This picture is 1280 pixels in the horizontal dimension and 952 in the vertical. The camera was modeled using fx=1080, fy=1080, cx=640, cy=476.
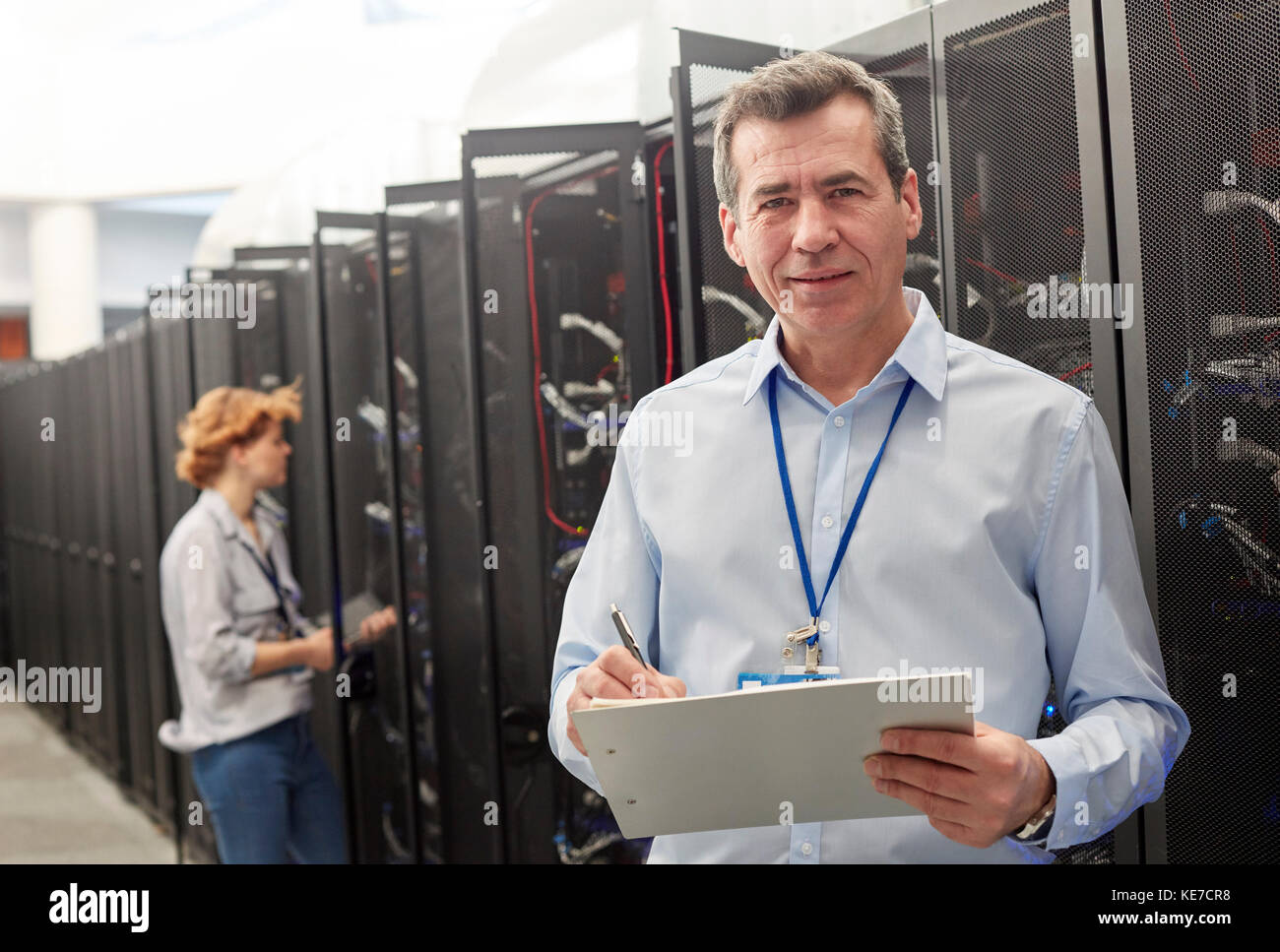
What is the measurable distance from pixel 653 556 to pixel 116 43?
30.6ft

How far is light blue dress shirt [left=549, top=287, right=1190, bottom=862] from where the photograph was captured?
4.26 ft

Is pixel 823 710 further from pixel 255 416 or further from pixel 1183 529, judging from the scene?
pixel 255 416

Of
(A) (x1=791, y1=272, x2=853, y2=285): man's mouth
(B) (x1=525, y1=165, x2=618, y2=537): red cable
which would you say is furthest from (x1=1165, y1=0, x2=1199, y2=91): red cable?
(B) (x1=525, y1=165, x2=618, y2=537): red cable

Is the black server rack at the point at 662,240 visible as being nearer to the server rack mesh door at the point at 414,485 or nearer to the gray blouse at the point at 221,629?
the server rack mesh door at the point at 414,485

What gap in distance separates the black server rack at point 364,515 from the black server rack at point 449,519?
0.38ft

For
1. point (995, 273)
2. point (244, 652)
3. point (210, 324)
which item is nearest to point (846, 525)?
point (995, 273)

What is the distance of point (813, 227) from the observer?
140cm

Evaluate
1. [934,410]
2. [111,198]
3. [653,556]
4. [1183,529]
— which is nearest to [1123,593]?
[934,410]

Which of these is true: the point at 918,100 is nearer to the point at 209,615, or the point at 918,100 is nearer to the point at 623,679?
the point at 623,679

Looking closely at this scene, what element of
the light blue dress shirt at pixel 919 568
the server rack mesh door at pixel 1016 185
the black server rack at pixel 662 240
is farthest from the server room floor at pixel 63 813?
the server rack mesh door at pixel 1016 185

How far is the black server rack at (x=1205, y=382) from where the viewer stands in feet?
5.09

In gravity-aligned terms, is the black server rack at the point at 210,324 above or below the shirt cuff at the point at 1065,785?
above

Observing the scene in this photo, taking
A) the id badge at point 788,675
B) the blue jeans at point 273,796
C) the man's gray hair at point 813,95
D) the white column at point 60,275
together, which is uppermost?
the white column at point 60,275

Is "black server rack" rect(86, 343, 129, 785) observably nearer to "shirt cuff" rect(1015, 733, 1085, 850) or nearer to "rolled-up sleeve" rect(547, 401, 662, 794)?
"rolled-up sleeve" rect(547, 401, 662, 794)
